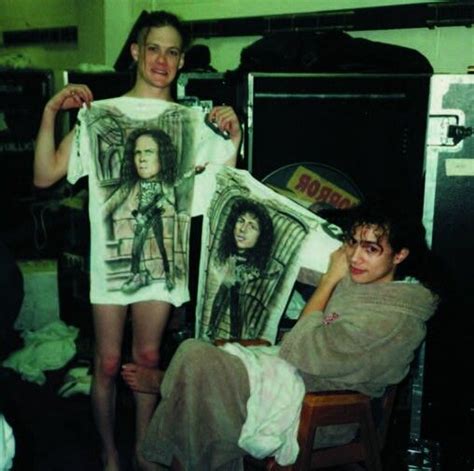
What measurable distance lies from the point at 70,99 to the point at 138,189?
33 cm

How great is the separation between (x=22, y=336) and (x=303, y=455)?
6.98 ft

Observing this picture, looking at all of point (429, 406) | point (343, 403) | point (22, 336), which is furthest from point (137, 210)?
point (22, 336)

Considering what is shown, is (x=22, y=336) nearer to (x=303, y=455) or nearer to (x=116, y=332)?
(x=116, y=332)

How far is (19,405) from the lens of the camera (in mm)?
2916

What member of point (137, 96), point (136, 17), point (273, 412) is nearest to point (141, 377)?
point (273, 412)

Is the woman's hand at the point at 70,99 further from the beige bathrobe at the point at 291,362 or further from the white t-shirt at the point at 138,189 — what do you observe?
the beige bathrobe at the point at 291,362

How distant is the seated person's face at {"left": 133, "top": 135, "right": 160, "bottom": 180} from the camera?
2.06 metres

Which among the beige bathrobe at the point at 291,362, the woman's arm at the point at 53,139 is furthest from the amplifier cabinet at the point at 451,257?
the woman's arm at the point at 53,139

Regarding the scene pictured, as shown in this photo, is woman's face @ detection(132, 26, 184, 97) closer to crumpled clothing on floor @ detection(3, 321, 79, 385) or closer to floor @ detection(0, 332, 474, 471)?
floor @ detection(0, 332, 474, 471)

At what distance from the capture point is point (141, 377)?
216cm

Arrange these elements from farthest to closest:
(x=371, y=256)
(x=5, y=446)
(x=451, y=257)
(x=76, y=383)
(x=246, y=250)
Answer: (x=76, y=383) < (x=451, y=257) < (x=246, y=250) < (x=371, y=256) < (x=5, y=446)

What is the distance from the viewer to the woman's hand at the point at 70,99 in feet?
6.61

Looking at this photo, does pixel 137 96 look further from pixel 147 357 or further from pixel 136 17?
pixel 136 17

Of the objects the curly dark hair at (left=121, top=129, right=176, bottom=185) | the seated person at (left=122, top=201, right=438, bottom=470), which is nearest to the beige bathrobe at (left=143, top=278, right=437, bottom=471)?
the seated person at (left=122, top=201, right=438, bottom=470)
